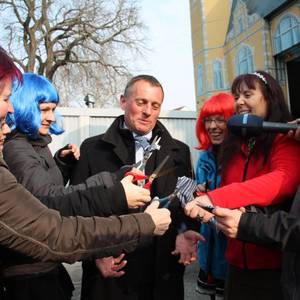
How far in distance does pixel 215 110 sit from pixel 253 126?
4.18 ft

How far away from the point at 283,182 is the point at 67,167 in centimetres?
142

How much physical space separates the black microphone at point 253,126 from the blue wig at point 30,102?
1.05 meters

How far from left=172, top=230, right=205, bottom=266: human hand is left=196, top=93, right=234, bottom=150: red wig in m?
1.06

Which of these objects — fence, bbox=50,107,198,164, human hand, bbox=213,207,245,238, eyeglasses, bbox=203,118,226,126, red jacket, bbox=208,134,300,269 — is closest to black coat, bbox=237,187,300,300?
human hand, bbox=213,207,245,238

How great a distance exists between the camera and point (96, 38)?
1906cm

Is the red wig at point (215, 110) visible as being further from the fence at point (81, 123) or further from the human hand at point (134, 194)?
the fence at point (81, 123)

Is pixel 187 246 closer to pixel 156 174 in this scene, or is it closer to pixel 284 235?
pixel 156 174

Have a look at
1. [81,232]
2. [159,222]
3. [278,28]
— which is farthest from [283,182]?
[278,28]

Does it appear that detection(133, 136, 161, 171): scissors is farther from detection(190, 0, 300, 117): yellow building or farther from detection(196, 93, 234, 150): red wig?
detection(190, 0, 300, 117): yellow building

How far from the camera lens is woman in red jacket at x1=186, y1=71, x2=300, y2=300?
1.80 m

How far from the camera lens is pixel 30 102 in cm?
209

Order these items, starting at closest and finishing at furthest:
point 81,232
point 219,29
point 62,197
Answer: point 81,232
point 62,197
point 219,29

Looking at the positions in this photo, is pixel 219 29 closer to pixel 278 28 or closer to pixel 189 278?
pixel 278 28

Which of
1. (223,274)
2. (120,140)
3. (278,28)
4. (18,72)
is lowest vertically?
(223,274)
